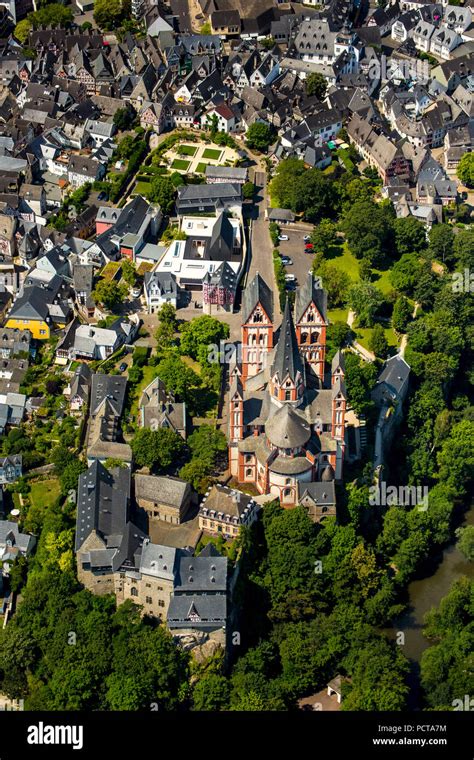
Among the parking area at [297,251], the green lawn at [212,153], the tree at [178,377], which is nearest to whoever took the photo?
the tree at [178,377]

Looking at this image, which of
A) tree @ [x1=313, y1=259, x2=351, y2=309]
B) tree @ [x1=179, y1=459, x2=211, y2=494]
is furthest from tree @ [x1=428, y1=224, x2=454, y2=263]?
tree @ [x1=179, y1=459, x2=211, y2=494]

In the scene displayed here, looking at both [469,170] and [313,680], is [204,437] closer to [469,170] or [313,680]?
[313,680]

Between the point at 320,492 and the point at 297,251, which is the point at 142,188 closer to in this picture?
the point at 297,251

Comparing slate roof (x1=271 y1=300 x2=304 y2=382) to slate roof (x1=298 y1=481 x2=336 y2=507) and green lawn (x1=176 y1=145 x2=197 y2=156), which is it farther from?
green lawn (x1=176 y1=145 x2=197 y2=156)

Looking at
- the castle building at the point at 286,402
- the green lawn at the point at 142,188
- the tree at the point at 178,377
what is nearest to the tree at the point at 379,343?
the castle building at the point at 286,402

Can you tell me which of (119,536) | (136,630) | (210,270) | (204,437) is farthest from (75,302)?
(136,630)

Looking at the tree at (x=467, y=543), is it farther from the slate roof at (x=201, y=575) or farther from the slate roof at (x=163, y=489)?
the slate roof at (x=201, y=575)
